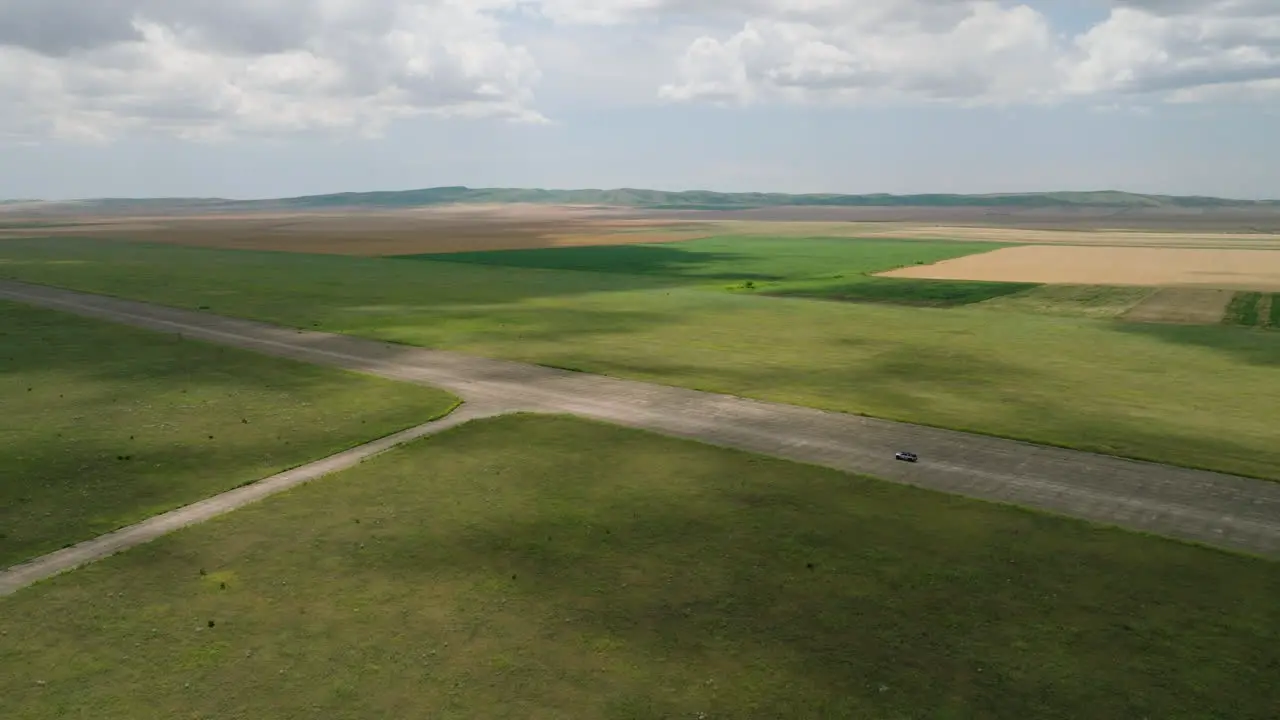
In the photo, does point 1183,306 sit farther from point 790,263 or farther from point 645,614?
point 645,614

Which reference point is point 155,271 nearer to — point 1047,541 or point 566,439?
point 566,439

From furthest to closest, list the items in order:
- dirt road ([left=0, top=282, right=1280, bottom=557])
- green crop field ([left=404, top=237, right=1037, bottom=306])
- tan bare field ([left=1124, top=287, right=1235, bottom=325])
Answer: green crop field ([left=404, top=237, right=1037, bottom=306])
tan bare field ([left=1124, top=287, right=1235, bottom=325])
dirt road ([left=0, top=282, right=1280, bottom=557])

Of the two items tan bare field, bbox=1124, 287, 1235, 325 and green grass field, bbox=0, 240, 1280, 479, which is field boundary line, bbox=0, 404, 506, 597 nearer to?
green grass field, bbox=0, 240, 1280, 479

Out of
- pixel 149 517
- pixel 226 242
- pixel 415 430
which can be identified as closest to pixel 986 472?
pixel 415 430

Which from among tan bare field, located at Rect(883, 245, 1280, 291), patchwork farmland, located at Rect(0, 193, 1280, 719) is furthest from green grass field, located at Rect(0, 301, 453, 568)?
tan bare field, located at Rect(883, 245, 1280, 291)

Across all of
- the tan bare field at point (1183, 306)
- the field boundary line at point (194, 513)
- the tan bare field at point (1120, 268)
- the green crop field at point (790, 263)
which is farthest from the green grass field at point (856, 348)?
the tan bare field at point (1120, 268)

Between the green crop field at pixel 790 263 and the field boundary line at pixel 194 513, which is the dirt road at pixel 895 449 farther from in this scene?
the green crop field at pixel 790 263

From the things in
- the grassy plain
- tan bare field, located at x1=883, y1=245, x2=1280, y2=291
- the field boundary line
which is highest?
tan bare field, located at x1=883, y1=245, x2=1280, y2=291
